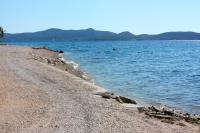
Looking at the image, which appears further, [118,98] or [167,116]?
[118,98]

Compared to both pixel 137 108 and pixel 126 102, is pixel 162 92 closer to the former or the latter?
pixel 126 102

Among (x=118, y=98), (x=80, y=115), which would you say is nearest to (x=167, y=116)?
(x=80, y=115)

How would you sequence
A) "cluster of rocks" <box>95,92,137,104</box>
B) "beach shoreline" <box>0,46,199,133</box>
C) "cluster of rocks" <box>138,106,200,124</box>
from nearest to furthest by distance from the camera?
"beach shoreline" <box>0,46,199,133</box> < "cluster of rocks" <box>138,106,200,124</box> < "cluster of rocks" <box>95,92,137,104</box>

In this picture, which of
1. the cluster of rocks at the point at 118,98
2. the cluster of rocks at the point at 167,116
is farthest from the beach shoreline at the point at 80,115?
the cluster of rocks at the point at 167,116

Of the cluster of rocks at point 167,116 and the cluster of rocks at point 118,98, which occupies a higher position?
the cluster of rocks at point 167,116

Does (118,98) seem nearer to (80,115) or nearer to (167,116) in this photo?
(167,116)

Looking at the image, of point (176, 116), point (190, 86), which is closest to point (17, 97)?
point (176, 116)

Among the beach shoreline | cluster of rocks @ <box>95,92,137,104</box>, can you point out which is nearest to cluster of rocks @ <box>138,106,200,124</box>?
the beach shoreline

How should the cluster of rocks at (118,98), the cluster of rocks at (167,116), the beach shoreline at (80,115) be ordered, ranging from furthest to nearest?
the cluster of rocks at (118,98), the cluster of rocks at (167,116), the beach shoreline at (80,115)

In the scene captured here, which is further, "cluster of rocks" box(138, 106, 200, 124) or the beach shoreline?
"cluster of rocks" box(138, 106, 200, 124)

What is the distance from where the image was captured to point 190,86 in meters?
33.2

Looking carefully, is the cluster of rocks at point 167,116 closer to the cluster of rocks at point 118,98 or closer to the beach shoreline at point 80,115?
the beach shoreline at point 80,115

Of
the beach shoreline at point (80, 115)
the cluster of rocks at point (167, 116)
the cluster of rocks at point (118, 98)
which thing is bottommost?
the cluster of rocks at point (118, 98)

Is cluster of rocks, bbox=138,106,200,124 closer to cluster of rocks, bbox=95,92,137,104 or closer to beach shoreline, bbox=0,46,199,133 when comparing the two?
beach shoreline, bbox=0,46,199,133
